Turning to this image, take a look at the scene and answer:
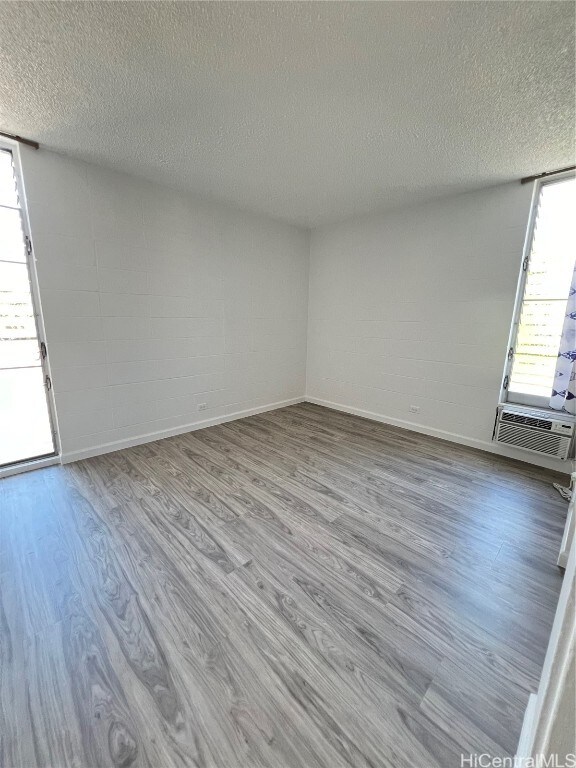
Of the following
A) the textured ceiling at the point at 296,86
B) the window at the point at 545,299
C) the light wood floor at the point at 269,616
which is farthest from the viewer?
the window at the point at 545,299

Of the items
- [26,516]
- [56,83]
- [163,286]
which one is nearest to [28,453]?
[26,516]

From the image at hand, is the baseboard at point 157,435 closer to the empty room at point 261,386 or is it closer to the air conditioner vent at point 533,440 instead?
the empty room at point 261,386

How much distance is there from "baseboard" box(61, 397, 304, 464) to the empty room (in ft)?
0.14

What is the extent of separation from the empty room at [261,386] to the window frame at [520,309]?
25 mm

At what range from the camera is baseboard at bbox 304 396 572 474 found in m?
2.85

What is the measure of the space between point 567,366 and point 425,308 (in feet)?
4.73

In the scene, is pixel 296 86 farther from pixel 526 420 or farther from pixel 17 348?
pixel 526 420

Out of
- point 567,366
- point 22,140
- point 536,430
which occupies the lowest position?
point 536,430

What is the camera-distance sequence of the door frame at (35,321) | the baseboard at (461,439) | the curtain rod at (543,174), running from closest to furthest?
1. the door frame at (35,321)
2. the curtain rod at (543,174)
3. the baseboard at (461,439)

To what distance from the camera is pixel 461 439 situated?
340cm

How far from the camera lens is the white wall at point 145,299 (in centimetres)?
259

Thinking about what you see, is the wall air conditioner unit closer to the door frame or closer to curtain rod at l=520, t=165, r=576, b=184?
curtain rod at l=520, t=165, r=576, b=184

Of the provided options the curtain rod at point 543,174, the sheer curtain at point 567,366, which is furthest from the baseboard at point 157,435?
the curtain rod at point 543,174

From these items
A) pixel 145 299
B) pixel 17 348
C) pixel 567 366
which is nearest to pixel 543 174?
pixel 567 366
